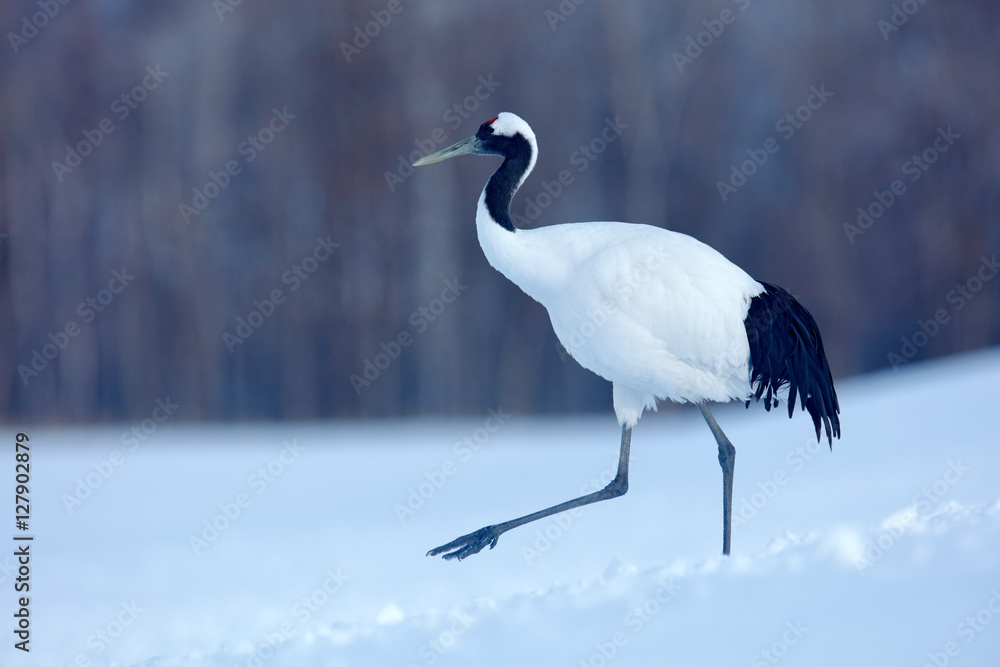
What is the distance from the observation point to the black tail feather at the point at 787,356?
3.94 meters

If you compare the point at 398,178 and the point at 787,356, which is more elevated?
the point at 398,178

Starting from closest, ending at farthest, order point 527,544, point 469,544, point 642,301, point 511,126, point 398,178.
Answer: point 642,301 → point 469,544 → point 511,126 → point 527,544 → point 398,178

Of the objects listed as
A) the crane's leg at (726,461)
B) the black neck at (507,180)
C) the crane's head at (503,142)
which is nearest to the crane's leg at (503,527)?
the crane's leg at (726,461)

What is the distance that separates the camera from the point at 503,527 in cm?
404

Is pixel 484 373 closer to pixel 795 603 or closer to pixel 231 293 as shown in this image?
pixel 231 293

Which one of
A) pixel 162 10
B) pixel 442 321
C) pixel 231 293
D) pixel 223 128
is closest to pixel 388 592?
pixel 442 321

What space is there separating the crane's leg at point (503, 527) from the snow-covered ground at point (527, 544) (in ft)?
0.74

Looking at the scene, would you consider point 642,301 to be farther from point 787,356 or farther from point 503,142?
point 503,142

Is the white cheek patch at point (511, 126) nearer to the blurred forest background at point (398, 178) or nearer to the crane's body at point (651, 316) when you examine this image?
the crane's body at point (651, 316)

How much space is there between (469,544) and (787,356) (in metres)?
1.52

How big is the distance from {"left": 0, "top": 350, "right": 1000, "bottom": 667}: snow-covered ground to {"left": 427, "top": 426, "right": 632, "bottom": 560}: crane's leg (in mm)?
224

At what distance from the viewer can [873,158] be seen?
11.6 m

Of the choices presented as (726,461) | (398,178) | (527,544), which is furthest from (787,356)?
(398,178)

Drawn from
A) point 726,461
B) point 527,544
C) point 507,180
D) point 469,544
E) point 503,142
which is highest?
point 503,142
